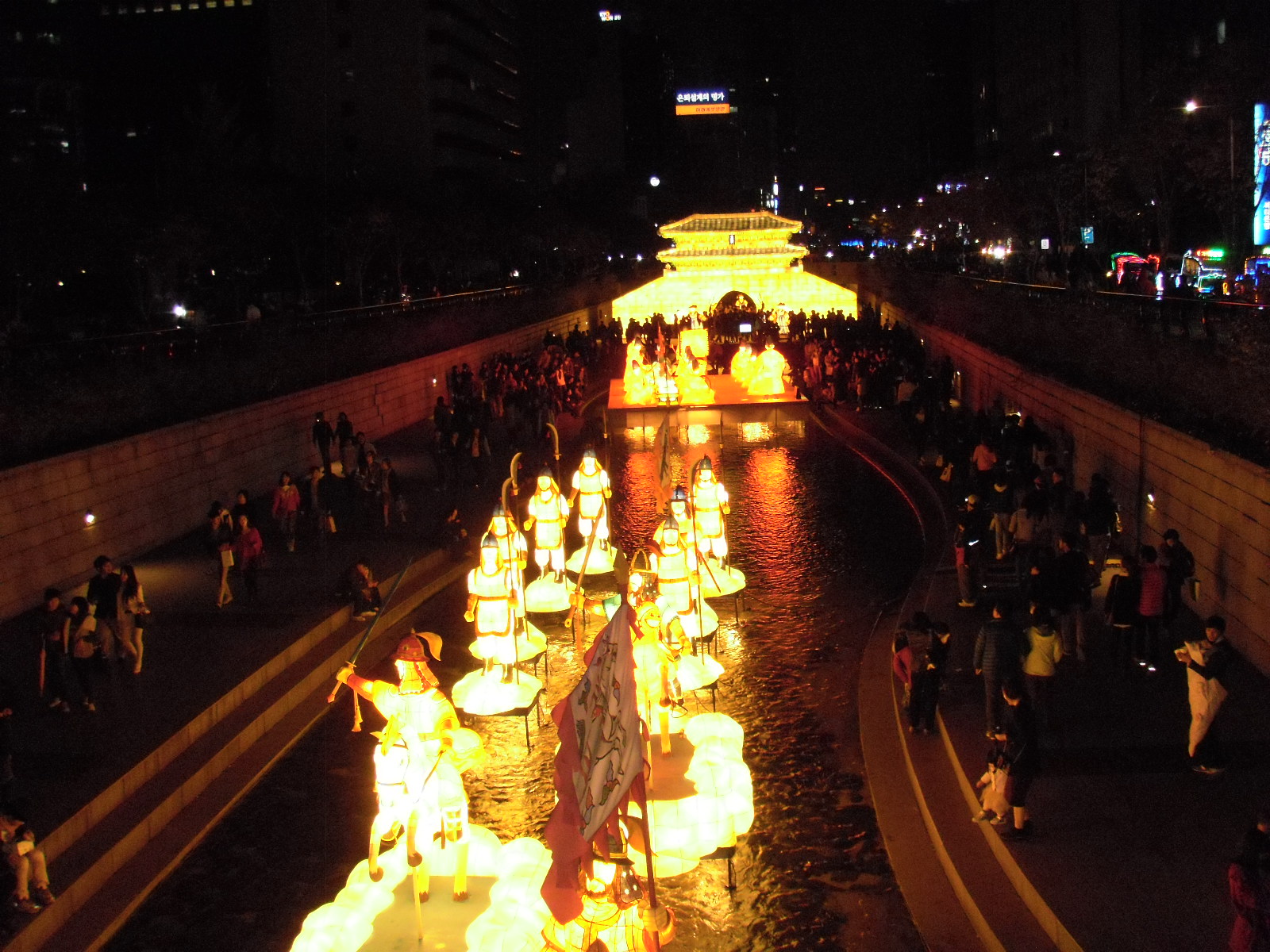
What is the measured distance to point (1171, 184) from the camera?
33.1 metres

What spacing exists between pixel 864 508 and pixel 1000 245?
36712 mm

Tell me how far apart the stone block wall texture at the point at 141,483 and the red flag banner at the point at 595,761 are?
9.89 meters

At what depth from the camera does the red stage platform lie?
1201 inches

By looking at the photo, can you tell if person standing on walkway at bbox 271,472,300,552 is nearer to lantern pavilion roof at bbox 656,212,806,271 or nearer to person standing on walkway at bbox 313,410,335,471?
person standing on walkway at bbox 313,410,335,471

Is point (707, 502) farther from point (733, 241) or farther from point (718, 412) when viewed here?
point (733, 241)

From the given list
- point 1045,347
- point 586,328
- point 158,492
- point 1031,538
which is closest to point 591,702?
point 1031,538

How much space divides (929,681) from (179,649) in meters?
7.32

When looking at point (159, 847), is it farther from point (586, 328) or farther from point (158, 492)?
point (586, 328)

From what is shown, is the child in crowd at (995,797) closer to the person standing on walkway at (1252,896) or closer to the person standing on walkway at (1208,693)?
the person standing on walkway at (1208,693)

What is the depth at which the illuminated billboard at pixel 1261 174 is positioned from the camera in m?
28.2

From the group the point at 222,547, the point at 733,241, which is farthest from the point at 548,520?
the point at 733,241

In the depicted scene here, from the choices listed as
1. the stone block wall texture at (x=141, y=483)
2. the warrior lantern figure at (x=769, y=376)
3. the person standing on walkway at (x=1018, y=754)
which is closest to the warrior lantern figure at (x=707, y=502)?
the person standing on walkway at (x=1018, y=754)

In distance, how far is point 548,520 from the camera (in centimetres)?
1447

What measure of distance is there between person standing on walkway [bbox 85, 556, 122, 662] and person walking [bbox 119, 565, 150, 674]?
58mm
